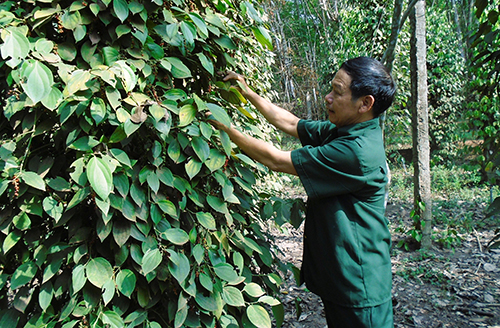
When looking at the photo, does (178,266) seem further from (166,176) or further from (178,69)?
(178,69)

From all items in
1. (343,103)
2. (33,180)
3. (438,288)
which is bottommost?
(438,288)

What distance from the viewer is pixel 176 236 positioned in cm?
115

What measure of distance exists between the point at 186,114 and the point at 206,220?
353 millimetres

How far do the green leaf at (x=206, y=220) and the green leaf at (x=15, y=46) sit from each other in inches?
26.3

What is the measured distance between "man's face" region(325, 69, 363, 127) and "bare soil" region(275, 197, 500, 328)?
1047 mm

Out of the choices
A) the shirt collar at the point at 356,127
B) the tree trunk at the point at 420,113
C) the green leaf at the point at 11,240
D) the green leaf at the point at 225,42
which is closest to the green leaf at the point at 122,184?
the green leaf at the point at 11,240

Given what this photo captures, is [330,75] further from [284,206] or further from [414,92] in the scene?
[284,206]

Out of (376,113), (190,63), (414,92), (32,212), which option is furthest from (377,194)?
(414,92)

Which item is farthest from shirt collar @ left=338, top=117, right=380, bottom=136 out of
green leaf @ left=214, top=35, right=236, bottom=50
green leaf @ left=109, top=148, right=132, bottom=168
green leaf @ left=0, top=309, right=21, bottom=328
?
green leaf @ left=0, top=309, right=21, bottom=328

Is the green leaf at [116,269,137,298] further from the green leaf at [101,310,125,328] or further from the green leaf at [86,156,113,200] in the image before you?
the green leaf at [86,156,113,200]

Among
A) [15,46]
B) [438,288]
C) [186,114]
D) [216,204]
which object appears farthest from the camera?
[438,288]

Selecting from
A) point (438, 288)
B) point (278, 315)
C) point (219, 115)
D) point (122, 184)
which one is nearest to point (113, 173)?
point (122, 184)

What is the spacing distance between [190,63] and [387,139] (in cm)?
684

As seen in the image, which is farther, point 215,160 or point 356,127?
point 356,127
